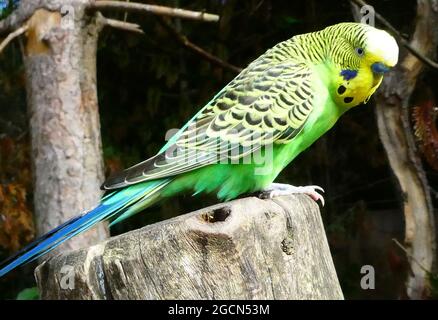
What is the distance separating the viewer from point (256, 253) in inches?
82.7

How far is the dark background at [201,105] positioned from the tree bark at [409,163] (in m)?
0.51

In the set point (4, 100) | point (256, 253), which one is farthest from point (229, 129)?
point (4, 100)

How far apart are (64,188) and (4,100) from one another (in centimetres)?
161

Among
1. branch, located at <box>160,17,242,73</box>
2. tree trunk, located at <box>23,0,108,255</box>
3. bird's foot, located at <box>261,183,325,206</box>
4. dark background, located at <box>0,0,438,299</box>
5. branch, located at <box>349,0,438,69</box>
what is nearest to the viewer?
bird's foot, located at <box>261,183,325,206</box>

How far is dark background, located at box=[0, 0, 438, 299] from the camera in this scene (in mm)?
4609

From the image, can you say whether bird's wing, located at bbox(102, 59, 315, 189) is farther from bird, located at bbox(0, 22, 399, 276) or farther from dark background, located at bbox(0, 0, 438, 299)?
dark background, located at bbox(0, 0, 438, 299)

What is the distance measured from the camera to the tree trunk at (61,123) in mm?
3785

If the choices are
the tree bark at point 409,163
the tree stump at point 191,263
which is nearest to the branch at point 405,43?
the tree bark at point 409,163

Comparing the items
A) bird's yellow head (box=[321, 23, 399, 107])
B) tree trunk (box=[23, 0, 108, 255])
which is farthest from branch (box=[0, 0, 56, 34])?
bird's yellow head (box=[321, 23, 399, 107])

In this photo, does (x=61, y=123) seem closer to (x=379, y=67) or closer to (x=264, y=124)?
(x=264, y=124)

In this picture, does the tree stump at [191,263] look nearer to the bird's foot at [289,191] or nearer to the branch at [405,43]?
the bird's foot at [289,191]

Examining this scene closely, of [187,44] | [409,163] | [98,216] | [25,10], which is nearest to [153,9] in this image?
[187,44]

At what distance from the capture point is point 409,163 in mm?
3961

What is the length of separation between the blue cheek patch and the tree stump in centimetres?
92
